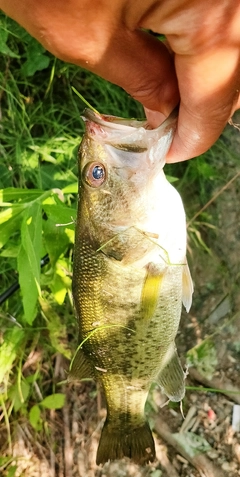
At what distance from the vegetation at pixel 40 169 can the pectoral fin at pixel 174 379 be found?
43.6 inches

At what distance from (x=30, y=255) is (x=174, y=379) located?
0.71 meters

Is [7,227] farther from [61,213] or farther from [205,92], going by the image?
[205,92]

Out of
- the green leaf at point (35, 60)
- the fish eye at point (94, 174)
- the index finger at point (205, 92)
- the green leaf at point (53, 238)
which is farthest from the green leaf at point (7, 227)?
the green leaf at point (35, 60)

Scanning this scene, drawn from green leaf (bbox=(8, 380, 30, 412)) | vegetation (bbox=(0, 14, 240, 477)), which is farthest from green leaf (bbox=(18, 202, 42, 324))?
green leaf (bbox=(8, 380, 30, 412))

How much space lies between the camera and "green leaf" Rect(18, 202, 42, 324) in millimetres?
1705

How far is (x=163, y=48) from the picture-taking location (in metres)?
1.47

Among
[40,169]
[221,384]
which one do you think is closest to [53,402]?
[221,384]

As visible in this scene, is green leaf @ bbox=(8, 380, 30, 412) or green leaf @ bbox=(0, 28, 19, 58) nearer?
green leaf @ bbox=(0, 28, 19, 58)

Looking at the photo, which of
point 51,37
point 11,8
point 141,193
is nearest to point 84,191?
point 141,193

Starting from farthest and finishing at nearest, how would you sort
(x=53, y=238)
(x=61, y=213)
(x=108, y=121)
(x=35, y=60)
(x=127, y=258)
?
(x=35, y=60) < (x=53, y=238) < (x=61, y=213) < (x=127, y=258) < (x=108, y=121)

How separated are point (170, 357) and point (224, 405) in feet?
3.60

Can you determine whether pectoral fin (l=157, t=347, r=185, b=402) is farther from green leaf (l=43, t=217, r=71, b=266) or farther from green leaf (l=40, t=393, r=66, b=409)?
green leaf (l=40, t=393, r=66, b=409)

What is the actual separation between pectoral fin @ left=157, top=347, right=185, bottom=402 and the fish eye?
75 centimetres

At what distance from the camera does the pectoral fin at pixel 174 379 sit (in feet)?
6.02
